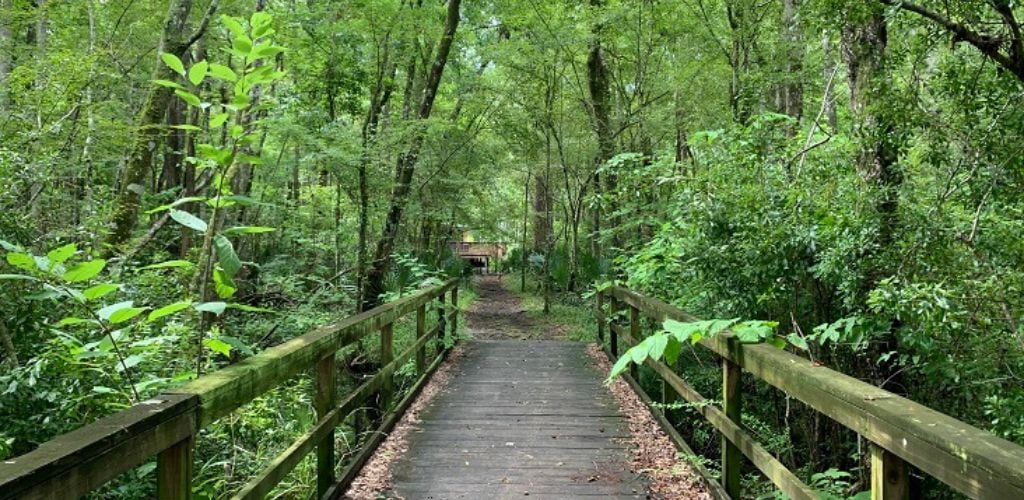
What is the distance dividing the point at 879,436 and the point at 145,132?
7.97 metres

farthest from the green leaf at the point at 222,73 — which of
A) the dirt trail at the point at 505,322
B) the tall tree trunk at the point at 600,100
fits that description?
the tall tree trunk at the point at 600,100

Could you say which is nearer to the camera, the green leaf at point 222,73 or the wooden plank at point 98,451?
the wooden plank at point 98,451

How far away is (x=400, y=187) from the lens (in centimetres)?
973

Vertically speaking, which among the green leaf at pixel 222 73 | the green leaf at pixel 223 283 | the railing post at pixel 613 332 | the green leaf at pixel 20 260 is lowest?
the railing post at pixel 613 332

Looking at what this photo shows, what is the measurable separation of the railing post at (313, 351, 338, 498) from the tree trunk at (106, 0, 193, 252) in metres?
4.22

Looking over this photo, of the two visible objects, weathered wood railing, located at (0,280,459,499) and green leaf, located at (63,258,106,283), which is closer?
weathered wood railing, located at (0,280,459,499)

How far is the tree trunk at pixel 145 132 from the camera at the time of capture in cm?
695

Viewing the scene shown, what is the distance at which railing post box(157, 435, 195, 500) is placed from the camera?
6.64 ft

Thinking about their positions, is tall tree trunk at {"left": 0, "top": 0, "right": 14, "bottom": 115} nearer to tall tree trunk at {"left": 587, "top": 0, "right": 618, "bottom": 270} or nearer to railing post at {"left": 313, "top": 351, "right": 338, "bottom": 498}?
railing post at {"left": 313, "top": 351, "right": 338, "bottom": 498}

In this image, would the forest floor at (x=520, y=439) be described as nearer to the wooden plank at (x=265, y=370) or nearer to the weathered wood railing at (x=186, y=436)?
the weathered wood railing at (x=186, y=436)

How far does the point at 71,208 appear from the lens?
6582 millimetres

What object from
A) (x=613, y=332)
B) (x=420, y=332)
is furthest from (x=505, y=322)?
(x=420, y=332)

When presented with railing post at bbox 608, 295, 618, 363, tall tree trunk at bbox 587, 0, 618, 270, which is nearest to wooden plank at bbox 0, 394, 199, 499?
railing post at bbox 608, 295, 618, 363

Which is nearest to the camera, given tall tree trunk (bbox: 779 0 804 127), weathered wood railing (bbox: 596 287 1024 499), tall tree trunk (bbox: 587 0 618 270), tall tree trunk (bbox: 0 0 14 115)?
weathered wood railing (bbox: 596 287 1024 499)
